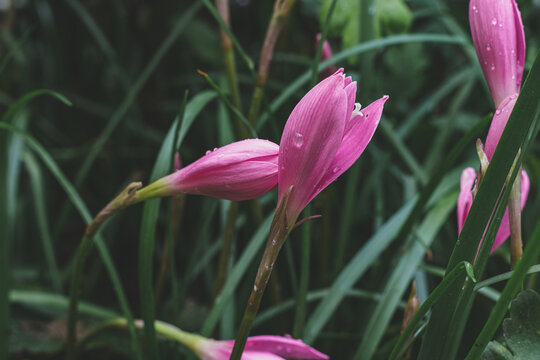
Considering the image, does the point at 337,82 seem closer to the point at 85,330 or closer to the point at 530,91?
the point at 530,91

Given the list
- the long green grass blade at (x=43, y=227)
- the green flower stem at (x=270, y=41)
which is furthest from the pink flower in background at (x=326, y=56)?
the long green grass blade at (x=43, y=227)

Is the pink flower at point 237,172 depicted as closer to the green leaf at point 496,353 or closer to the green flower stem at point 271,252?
the green flower stem at point 271,252

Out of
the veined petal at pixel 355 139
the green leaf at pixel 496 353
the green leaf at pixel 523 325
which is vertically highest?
the veined petal at pixel 355 139

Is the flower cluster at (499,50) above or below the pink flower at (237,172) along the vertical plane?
above

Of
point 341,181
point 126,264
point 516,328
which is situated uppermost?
point 516,328

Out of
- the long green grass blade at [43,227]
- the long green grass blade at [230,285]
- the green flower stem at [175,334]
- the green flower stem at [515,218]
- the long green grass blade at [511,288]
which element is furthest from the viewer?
the long green grass blade at [43,227]

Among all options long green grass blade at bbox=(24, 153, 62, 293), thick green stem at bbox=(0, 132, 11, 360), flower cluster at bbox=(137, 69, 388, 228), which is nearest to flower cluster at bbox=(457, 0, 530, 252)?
flower cluster at bbox=(137, 69, 388, 228)

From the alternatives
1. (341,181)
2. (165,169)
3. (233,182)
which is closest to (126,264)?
(341,181)
